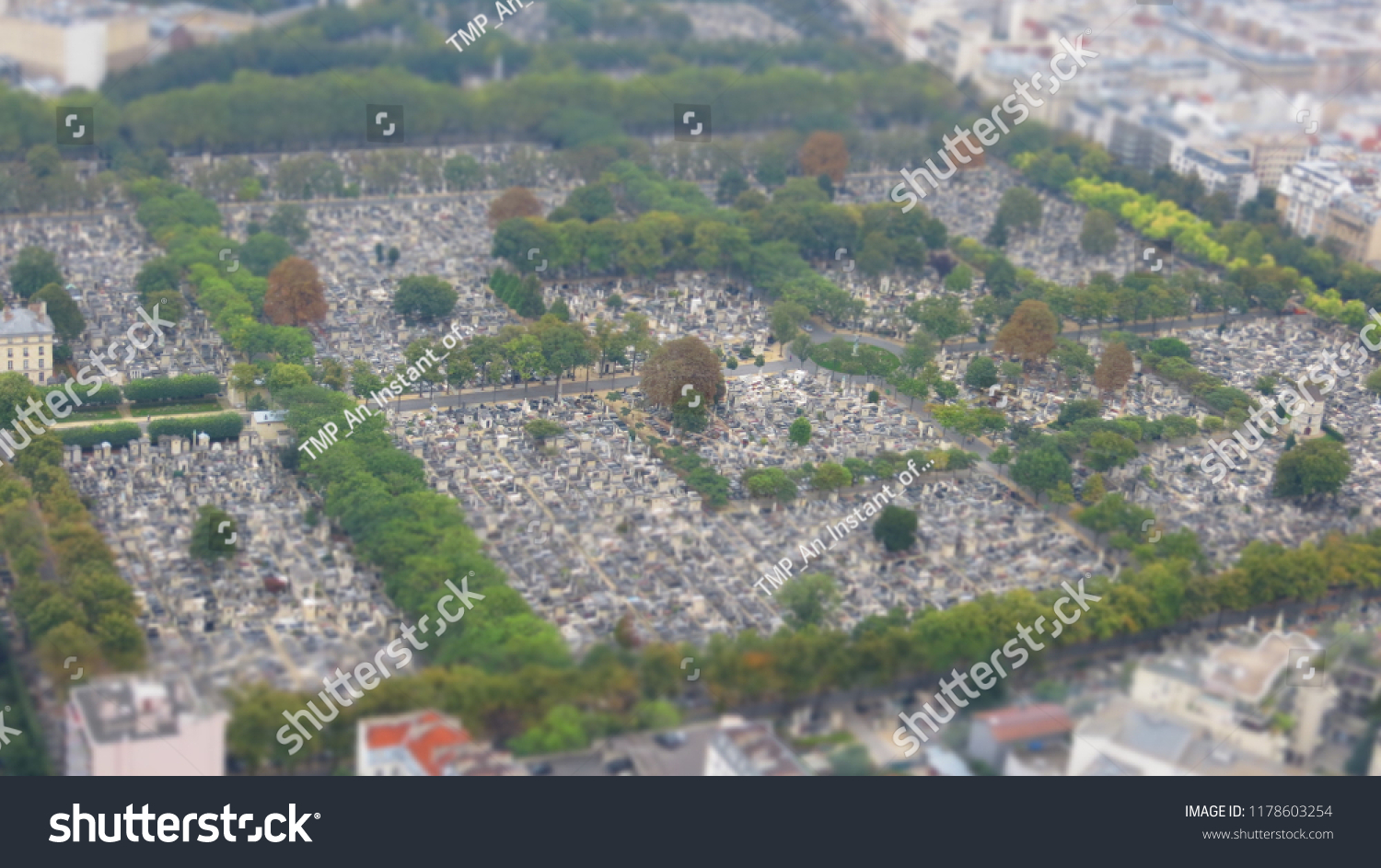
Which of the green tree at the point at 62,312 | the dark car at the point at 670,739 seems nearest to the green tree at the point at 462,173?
the green tree at the point at 62,312

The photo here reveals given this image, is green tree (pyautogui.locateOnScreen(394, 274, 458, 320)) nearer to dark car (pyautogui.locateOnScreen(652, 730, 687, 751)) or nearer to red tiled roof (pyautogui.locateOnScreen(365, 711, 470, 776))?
red tiled roof (pyautogui.locateOnScreen(365, 711, 470, 776))

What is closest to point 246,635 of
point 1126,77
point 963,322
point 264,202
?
point 963,322

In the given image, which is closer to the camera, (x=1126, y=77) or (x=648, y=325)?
(x=648, y=325)

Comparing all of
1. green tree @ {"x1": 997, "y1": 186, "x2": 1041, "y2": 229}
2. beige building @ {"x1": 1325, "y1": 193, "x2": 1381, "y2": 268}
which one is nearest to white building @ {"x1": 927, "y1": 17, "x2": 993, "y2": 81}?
green tree @ {"x1": 997, "y1": 186, "x2": 1041, "y2": 229}

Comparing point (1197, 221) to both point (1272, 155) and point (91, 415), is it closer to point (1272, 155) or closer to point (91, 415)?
point (1272, 155)

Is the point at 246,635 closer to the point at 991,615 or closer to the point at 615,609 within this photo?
the point at 615,609

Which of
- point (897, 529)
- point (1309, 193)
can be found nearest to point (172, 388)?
point (897, 529)
